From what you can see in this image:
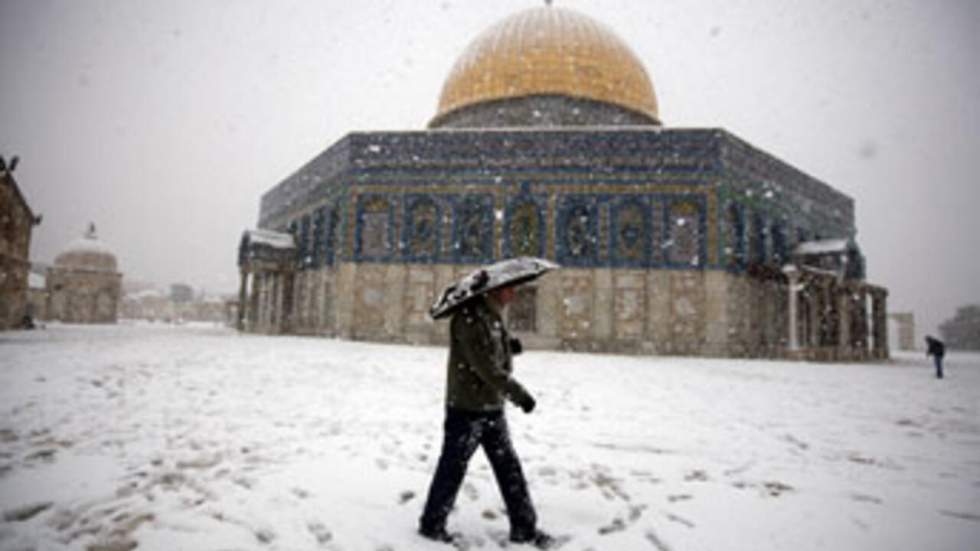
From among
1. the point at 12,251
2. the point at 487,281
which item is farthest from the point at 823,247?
the point at 12,251

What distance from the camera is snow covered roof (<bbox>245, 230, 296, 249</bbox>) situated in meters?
23.7

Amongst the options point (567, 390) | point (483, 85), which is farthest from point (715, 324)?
point (483, 85)

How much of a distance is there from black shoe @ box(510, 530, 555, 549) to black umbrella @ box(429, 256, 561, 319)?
129cm

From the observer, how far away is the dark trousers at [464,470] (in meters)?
2.91

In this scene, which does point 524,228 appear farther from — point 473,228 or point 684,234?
point 684,234

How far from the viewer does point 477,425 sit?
2.95 metres

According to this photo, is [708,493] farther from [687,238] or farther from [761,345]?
[761,345]

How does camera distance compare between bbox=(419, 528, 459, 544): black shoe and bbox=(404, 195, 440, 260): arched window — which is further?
bbox=(404, 195, 440, 260): arched window

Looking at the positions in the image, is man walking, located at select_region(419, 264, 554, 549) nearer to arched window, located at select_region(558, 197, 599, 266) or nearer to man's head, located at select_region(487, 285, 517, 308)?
man's head, located at select_region(487, 285, 517, 308)

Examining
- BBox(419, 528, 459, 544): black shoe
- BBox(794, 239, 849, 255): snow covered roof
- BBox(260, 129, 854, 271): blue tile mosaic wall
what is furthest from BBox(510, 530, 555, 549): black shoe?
BBox(794, 239, 849, 255): snow covered roof

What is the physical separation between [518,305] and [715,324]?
6682mm

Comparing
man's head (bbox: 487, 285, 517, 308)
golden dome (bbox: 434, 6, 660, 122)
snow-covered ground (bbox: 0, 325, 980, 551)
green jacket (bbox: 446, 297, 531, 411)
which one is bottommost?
snow-covered ground (bbox: 0, 325, 980, 551)

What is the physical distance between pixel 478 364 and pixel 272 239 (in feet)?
77.1

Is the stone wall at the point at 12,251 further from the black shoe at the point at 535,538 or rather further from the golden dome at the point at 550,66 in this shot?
the black shoe at the point at 535,538
